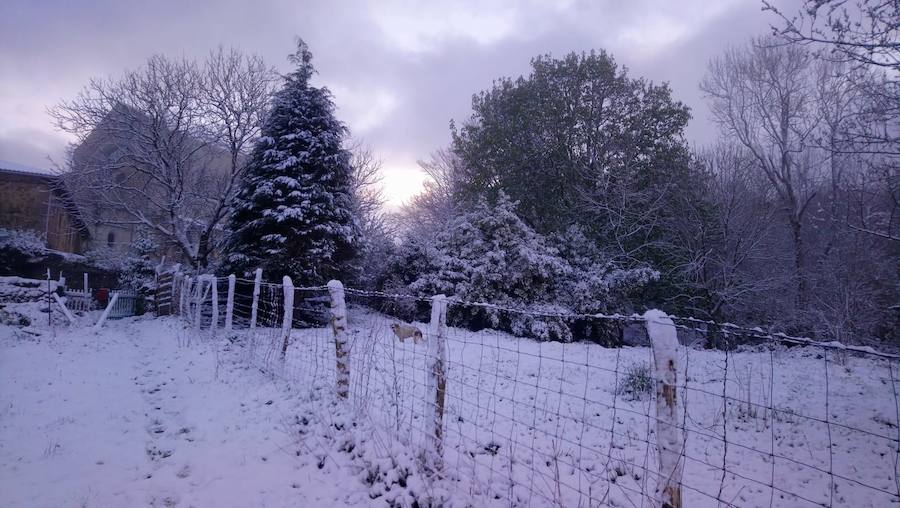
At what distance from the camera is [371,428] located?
4.40 metres

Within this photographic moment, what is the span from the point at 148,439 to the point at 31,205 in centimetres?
2752

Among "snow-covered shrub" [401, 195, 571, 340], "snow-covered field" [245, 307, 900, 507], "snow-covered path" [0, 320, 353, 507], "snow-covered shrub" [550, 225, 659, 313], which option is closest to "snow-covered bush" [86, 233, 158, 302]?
"snow-covered shrub" [401, 195, 571, 340]

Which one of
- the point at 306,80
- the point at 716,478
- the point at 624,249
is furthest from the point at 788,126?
the point at 306,80

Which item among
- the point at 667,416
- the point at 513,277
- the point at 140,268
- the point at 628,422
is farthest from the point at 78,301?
the point at 667,416

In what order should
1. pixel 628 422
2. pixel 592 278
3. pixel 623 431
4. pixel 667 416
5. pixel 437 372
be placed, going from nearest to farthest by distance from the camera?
pixel 667 416
pixel 437 372
pixel 623 431
pixel 628 422
pixel 592 278

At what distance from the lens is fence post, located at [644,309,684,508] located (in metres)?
2.51

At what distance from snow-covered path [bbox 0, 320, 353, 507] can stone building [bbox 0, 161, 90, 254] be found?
2088 cm

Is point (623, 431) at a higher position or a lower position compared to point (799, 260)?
lower

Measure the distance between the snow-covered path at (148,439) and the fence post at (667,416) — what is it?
7.40ft

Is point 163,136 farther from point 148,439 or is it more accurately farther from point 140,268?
point 148,439

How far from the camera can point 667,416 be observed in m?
2.54

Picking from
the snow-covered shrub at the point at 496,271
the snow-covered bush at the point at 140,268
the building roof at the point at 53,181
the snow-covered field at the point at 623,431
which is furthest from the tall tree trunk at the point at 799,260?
the building roof at the point at 53,181

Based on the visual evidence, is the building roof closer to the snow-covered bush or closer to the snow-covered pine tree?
the snow-covered bush

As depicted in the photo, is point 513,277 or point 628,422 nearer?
point 628,422
